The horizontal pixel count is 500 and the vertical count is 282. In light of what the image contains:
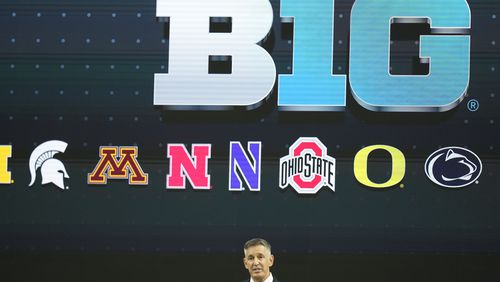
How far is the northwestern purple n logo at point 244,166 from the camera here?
4.85 meters

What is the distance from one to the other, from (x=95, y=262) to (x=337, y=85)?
187cm

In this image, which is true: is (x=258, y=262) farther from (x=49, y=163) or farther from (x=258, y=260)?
(x=49, y=163)

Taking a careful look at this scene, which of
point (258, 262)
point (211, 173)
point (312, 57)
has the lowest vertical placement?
point (258, 262)

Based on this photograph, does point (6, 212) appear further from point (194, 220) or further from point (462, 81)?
point (462, 81)

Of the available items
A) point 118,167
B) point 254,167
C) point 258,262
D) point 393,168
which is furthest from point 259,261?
point 118,167

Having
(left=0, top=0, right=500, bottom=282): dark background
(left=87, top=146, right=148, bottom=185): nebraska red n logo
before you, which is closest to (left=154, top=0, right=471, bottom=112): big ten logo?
(left=0, top=0, right=500, bottom=282): dark background

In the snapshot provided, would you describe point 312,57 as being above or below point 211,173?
above

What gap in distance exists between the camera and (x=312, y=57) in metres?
4.86

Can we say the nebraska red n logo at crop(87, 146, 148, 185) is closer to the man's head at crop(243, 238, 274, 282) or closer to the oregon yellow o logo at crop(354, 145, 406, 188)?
the oregon yellow o logo at crop(354, 145, 406, 188)

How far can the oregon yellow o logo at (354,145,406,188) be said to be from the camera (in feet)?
15.8

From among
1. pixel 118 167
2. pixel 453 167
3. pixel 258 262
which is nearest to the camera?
pixel 258 262

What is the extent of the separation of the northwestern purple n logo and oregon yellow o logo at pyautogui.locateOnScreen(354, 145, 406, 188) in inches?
24.0

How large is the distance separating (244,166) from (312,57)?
2.60 ft

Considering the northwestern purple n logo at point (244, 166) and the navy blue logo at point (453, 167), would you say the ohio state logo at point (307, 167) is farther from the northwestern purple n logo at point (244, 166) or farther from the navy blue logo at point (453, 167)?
the navy blue logo at point (453, 167)
